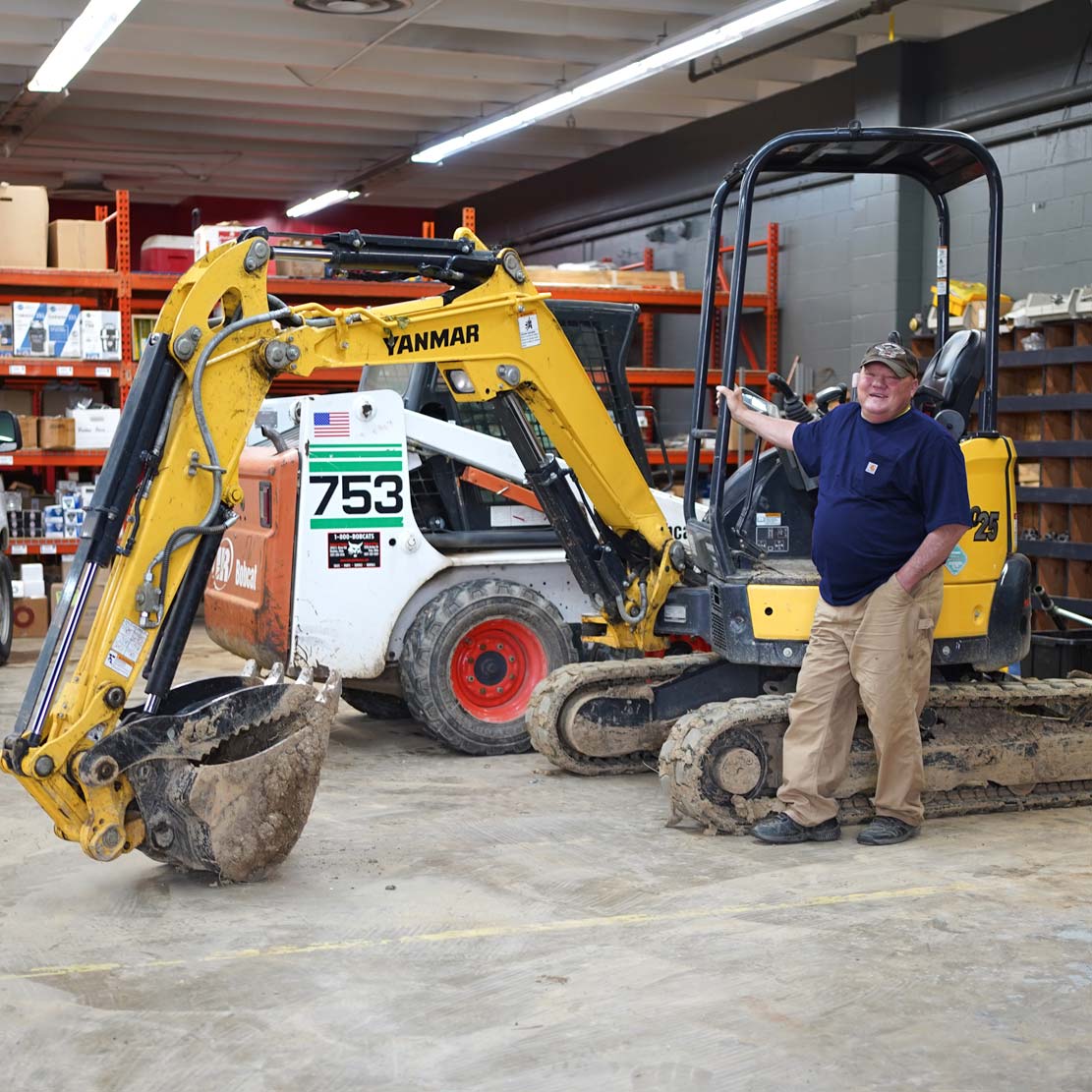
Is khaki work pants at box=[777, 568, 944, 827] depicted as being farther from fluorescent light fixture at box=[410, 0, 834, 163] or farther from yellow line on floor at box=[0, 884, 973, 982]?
fluorescent light fixture at box=[410, 0, 834, 163]

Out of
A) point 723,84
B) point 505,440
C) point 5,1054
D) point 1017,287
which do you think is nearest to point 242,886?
point 5,1054

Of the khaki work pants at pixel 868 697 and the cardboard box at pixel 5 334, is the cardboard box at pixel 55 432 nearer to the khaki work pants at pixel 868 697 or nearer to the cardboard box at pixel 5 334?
the cardboard box at pixel 5 334

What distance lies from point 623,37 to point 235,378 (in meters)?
9.16

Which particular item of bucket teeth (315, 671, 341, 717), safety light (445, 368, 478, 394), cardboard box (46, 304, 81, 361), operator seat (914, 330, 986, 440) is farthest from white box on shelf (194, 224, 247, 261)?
bucket teeth (315, 671, 341, 717)

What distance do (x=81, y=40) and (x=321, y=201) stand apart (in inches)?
422

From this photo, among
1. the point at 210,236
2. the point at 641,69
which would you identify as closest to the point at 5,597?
the point at 210,236

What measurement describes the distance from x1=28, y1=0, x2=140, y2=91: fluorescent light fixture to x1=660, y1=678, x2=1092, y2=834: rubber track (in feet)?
28.0

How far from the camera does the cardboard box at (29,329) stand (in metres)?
13.2

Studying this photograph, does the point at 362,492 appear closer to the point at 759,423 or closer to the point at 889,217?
the point at 759,423

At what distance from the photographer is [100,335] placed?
44.3 feet

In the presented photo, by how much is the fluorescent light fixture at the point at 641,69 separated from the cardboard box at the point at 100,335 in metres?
5.05

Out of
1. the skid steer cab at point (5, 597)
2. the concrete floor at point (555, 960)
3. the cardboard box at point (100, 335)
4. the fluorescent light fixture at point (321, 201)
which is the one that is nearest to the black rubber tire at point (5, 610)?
the skid steer cab at point (5, 597)

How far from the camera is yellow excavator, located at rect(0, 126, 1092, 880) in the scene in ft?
18.1

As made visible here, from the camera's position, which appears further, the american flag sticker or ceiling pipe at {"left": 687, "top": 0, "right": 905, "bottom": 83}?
ceiling pipe at {"left": 687, "top": 0, "right": 905, "bottom": 83}
